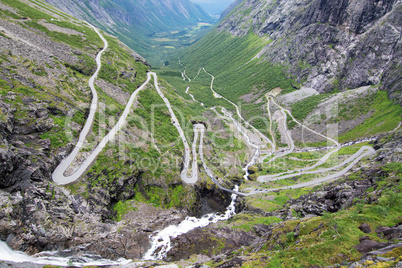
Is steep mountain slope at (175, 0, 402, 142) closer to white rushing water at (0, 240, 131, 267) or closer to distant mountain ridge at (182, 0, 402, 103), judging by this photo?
distant mountain ridge at (182, 0, 402, 103)

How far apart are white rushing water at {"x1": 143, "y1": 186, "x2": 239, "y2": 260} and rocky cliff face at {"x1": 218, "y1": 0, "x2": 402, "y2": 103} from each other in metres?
108

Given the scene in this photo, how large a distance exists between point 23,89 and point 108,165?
30450 millimetres

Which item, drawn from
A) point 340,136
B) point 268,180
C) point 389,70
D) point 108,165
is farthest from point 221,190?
point 389,70

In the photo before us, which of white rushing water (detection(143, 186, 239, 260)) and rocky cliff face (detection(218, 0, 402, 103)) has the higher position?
rocky cliff face (detection(218, 0, 402, 103))

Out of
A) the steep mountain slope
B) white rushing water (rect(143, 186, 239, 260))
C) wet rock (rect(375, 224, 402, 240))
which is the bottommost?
white rushing water (rect(143, 186, 239, 260))

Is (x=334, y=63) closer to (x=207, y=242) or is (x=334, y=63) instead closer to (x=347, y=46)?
(x=347, y=46)

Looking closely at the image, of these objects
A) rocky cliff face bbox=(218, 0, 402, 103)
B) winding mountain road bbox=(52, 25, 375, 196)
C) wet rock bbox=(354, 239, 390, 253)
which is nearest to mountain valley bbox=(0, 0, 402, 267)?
wet rock bbox=(354, 239, 390, 253)

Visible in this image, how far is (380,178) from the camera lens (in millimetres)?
44375

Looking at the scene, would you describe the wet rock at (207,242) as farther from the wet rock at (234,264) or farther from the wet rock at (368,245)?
the wet rock at (368,245)

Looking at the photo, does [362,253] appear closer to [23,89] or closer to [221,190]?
[221,190]

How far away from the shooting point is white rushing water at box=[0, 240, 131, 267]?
1178 inches

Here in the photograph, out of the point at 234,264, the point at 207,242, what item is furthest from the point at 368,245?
the point at 207,242

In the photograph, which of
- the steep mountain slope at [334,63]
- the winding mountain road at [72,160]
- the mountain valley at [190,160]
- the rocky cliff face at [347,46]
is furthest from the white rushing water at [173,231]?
the rocky cliff face at [347,46]

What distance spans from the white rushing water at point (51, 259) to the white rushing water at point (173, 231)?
6.72 meters
